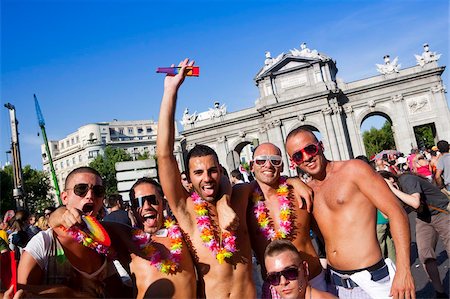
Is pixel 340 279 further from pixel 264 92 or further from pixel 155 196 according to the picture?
pixel 264 92

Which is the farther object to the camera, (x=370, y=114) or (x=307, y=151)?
(x=370, y=114)

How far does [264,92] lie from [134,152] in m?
60.0

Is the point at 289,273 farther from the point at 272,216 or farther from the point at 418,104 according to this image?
the point at 418,104

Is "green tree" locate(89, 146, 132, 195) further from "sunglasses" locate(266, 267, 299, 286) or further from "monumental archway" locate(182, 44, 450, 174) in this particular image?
"sunglasses" locate(266, 267, 299, 286)

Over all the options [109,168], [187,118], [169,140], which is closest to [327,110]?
[187,118]

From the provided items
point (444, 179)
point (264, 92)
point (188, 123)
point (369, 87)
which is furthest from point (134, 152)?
point (444, 179)

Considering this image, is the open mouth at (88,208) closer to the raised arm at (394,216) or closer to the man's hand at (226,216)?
the man's hand at (226,216)

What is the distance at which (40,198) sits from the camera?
54.9 m

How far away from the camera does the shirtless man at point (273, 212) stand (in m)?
4.05

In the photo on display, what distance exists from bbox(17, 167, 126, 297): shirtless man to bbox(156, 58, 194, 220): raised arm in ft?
1.96

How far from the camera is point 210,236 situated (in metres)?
3.69

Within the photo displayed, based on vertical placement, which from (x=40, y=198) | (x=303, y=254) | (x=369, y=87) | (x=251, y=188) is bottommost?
(x=303, y=254)

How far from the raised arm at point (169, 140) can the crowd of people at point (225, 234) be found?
10 mm

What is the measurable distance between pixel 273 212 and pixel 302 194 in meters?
0.39
